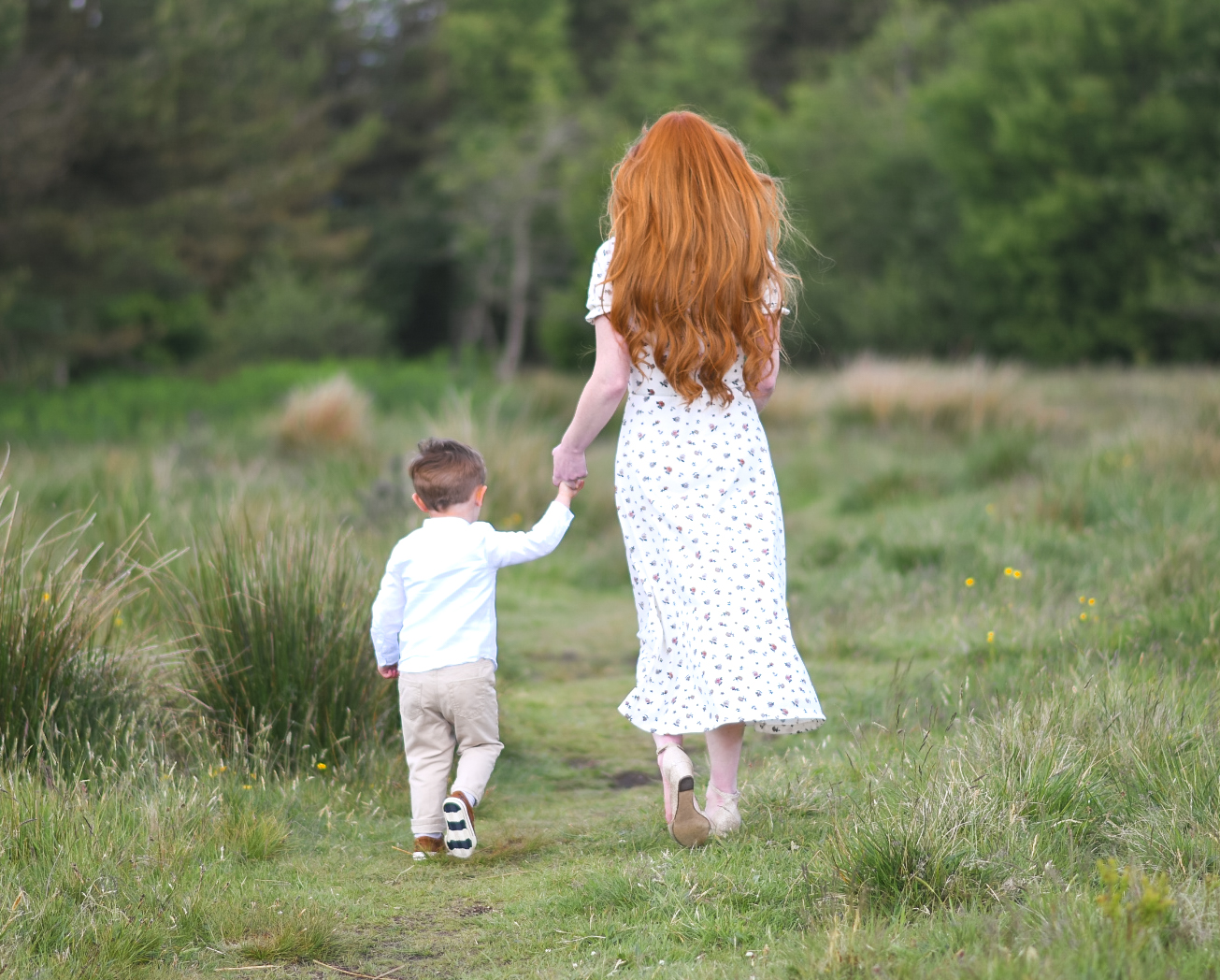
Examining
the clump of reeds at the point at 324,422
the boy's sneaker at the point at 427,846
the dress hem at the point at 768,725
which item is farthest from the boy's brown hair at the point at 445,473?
the clump of reeds at the point at 324,422

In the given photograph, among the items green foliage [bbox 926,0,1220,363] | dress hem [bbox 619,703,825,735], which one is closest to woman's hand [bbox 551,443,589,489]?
dress hem [bbox 619,703,825,735]

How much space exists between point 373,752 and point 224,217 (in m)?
18.6

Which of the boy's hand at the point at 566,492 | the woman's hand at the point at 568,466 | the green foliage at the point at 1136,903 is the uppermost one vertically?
the woman's hand at the point at 568,466

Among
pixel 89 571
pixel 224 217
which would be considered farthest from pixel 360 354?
pixel 89 571

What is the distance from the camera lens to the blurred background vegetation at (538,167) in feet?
60.8

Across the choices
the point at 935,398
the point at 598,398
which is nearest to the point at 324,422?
the point at 935,398

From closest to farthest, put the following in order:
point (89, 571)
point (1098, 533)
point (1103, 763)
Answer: point (1103, 763)
point (89, 571)
point (1098, 533)

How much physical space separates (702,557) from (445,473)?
0.74 metres

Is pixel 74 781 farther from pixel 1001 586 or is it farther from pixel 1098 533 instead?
pixel 1098 533

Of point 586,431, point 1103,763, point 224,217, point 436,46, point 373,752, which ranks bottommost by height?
point 373,752

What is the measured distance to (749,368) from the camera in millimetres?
3619

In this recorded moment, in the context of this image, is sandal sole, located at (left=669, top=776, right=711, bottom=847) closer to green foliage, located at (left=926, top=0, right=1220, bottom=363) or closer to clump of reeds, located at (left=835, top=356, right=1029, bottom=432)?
clump of reeds, located at (left=835, top=356, right=1029, bottom=432)

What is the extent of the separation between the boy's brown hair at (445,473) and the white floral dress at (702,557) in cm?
41

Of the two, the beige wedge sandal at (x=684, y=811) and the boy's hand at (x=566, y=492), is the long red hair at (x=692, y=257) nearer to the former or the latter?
the boy's hand at (x=566, y=492)
